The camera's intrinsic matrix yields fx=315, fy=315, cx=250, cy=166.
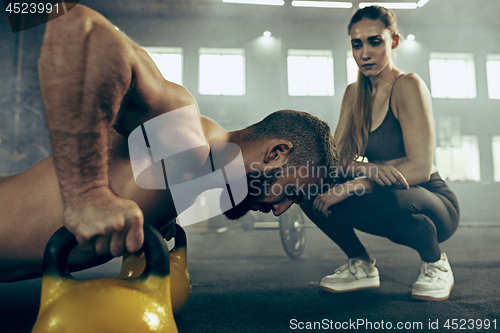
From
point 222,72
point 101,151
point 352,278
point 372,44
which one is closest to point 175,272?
point 101,151

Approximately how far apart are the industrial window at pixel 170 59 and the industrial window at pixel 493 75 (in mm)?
4777

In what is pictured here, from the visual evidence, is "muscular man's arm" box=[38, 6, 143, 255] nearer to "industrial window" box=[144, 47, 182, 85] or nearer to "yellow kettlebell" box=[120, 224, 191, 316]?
"yellow kettlebell" box=[120, 224, 191, 316]

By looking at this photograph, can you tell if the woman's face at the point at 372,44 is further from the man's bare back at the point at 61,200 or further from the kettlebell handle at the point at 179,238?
the kettlebell handle at the point at 179,238

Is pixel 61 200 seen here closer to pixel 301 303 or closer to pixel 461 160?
pixel 301 303

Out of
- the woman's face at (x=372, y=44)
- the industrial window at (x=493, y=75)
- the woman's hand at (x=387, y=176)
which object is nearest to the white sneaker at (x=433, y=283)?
the woman's hand at (x=387, y=176)

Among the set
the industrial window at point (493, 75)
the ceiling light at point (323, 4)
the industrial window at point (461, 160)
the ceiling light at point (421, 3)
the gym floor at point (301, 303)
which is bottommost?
the gym floor at point (301, 303)

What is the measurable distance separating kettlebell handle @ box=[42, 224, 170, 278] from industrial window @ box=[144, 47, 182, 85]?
4.40m

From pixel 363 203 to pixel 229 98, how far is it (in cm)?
387

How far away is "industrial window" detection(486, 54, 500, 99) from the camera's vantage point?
494 cm

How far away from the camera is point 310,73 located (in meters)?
4.80

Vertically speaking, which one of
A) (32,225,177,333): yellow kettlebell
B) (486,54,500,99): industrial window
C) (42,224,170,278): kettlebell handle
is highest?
(486,54,500,99): industrial window

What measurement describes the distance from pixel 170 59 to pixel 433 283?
4476 mm

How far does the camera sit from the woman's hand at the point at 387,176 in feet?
3.13

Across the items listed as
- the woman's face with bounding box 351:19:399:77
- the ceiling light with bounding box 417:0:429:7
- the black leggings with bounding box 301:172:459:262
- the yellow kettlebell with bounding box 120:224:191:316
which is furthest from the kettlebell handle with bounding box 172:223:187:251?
the ceiling light with bounding box 417:0:429:7
